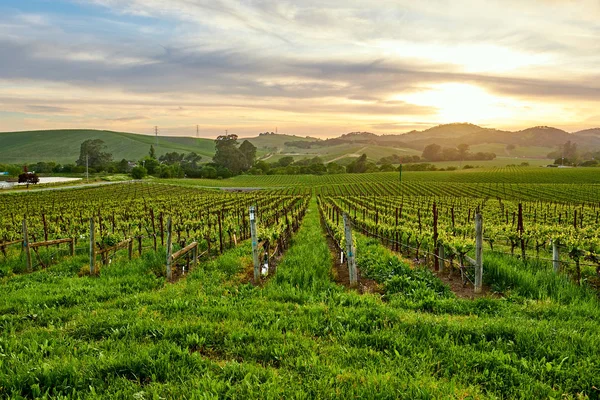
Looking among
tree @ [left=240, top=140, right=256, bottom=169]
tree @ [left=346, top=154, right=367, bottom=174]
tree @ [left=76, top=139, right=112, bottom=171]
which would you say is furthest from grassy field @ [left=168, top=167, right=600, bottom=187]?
tree @ [left=76, top=139, right=112, bottom=171]

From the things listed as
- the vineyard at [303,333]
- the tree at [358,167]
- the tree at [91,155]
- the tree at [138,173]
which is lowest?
the vineyard at [303,333]

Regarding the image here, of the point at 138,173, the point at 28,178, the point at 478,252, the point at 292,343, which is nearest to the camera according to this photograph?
the point at 292,343

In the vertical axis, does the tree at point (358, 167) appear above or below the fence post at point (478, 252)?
above

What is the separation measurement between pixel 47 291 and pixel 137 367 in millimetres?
5829

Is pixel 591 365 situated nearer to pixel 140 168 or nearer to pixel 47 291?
pixel 47 291

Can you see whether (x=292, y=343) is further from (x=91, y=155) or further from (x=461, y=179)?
(x=91, y=155)

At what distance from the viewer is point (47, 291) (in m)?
9.27

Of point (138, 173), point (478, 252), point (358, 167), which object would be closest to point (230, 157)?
point (138, 173)

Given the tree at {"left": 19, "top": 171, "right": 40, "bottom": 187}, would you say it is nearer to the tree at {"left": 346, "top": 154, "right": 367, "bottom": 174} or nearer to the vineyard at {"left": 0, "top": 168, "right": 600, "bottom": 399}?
the vineyard at {"left": 0, "top": 168, "right": 600, "bottom": 399}

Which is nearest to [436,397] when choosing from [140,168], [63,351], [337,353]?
[337,353]

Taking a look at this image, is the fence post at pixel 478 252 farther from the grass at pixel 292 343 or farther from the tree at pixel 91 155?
the tree at pixel 91 155

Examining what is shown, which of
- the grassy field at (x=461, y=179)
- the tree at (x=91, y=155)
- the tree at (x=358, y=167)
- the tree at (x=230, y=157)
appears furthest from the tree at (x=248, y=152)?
the tree at (x=91, y=155)

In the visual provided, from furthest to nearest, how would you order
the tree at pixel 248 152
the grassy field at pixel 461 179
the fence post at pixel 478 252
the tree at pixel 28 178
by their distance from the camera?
the tree at pixel 248 152, the grassy field at pixel 461 179, the tree at pixel 28 178, the fence post at pixel 478 252

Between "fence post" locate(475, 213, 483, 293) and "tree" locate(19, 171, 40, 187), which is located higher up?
"tree" locate(19, 171, 40, 187)
